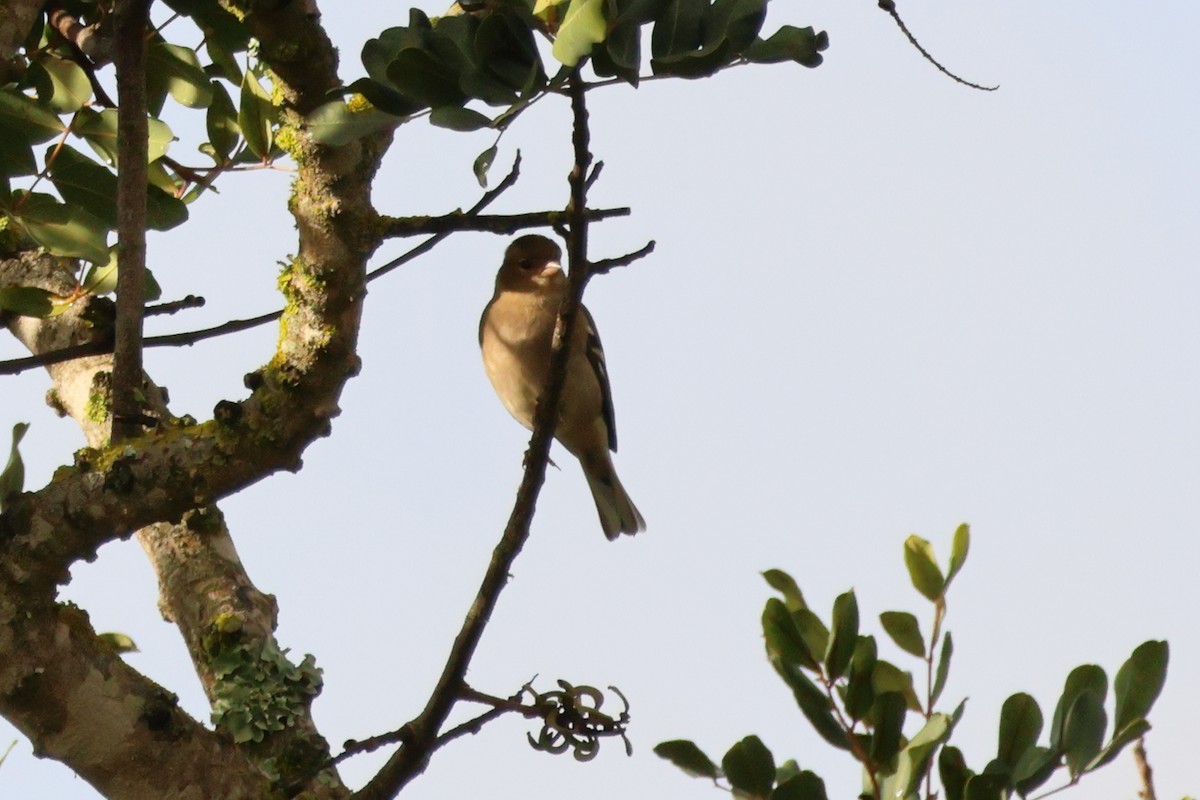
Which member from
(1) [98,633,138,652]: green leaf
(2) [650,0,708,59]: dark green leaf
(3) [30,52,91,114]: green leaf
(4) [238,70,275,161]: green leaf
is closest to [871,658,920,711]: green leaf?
(2) [650,0,708,59]: dark green leaf

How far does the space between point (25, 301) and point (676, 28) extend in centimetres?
190

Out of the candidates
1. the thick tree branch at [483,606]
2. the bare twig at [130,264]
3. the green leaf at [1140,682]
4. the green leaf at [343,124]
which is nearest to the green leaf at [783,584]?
the green leaf at [1140,682]

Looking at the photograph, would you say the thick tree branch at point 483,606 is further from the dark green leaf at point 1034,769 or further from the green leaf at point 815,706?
the dark green leaf at point 1034,769

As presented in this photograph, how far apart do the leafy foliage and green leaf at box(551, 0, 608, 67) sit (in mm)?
943

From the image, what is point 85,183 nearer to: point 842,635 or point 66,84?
point 66,84

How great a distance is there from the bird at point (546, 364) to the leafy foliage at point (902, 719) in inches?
122

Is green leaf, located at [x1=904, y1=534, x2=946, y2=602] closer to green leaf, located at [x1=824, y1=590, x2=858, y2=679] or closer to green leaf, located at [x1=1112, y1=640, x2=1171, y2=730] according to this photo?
green leaf, located at [x1=824, y1=590, x2=858, y2=679]

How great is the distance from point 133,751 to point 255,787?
0.29 m

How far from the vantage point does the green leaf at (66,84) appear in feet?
12.2

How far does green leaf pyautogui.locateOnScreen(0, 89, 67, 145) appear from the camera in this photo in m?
3.42

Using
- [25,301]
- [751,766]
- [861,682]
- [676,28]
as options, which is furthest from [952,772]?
[25,301]

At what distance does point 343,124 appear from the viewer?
9.48 ft

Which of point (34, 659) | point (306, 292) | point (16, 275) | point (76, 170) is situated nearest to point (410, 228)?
point (306, 292)

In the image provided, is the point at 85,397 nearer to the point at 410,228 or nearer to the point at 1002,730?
the point at 410,228
